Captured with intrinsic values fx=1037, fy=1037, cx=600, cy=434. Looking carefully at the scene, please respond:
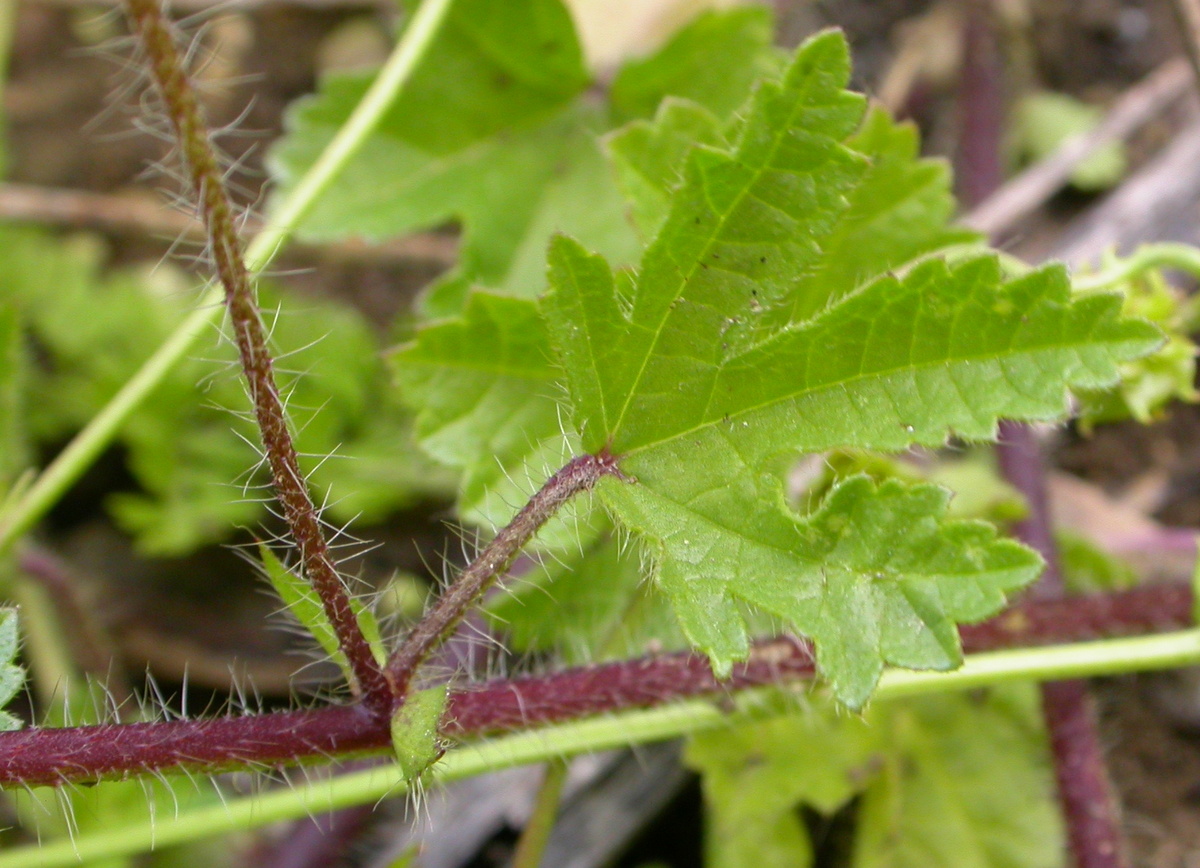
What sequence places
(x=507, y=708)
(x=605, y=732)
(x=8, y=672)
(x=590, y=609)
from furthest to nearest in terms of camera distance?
(x=590, y=609), (x=605, y=732), (x=507, y=708), (x=8, y=672)

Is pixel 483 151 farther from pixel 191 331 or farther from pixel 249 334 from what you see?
pixel 249 334

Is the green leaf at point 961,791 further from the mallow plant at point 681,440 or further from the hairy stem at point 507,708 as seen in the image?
the hairy stem at point 507,708

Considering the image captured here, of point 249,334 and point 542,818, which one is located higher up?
point 249,334

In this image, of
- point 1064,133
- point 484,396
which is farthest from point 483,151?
point 1064,133

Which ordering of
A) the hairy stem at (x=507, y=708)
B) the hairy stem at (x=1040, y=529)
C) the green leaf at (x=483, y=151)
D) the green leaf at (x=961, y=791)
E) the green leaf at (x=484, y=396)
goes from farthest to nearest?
1. the green leaf at (x=483, y=151)
2. the green leaf at (x=961, y=791)
3. the hairy stem at (x=1040, y=529)
4. the green leaf at (x=484, y=396)
5. the hairy stem at (x=507, y=708)

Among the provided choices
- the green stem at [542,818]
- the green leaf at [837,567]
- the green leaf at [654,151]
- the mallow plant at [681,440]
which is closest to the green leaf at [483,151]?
the mallow plant at [681,440]

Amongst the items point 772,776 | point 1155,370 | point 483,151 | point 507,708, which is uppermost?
point 483,151
